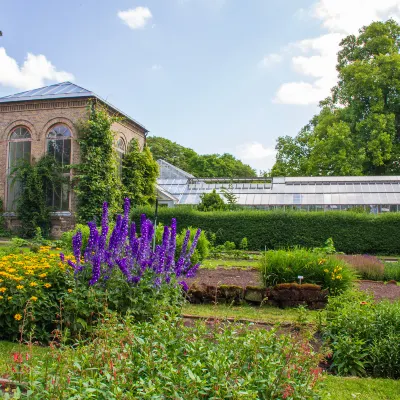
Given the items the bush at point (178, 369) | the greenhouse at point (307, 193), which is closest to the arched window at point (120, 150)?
the greenhouse at point (307, 193)

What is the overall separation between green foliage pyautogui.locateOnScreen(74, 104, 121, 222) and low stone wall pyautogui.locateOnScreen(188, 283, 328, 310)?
1356 centimetres

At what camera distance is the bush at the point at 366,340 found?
468cm

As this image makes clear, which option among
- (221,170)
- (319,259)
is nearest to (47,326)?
(319,259)

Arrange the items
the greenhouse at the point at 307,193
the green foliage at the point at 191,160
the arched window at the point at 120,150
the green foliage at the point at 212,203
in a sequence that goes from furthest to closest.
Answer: the green foliage at the point at 191,160
the greenhouse at the point at 307,193
the arched window at the point at 120,150
the green foliage at the point at 212,203

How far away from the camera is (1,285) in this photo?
549 cm

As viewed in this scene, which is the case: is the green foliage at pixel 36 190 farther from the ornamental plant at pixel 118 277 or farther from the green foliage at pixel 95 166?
the ornamental plant at pixel 118 277

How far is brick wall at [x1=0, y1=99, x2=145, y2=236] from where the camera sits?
21594mm

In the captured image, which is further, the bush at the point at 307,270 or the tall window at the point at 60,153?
the tall window at the point at 60,153

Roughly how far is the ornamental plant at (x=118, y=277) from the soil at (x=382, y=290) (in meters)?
4.77

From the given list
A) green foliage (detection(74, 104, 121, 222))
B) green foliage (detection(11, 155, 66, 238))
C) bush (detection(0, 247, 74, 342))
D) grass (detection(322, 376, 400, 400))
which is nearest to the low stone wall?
bush (detection(0, 247, 74, 342))

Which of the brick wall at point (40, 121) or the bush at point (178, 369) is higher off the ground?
the brick wall at point (40, 121)

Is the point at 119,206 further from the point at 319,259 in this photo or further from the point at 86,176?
the point at 319,259

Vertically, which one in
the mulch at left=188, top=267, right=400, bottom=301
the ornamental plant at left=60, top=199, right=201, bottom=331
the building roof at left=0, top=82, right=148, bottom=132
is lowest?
A: the mulch at left=188, top=267, right=400, bottom=301

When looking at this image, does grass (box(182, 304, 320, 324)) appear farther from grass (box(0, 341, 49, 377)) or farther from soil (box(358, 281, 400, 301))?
grass (box(0, 341, 49, 377))
